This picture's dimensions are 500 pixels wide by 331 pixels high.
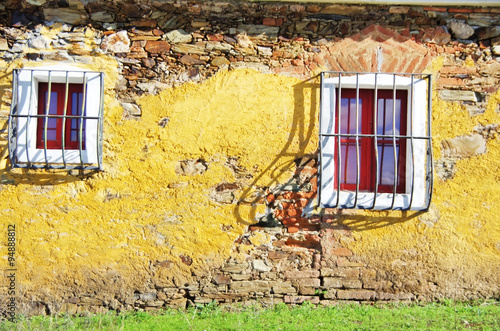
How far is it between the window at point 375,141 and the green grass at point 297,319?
0.96m

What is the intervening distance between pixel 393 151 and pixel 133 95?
2620mm

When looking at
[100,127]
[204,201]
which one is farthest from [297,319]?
[100,127]

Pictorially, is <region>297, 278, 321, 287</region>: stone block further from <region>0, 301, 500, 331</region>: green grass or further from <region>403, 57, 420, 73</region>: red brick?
<region>403, 57, 420, 73</region>: red brick

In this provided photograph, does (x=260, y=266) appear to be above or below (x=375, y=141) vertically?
below

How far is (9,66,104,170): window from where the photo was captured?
4344 millimetres

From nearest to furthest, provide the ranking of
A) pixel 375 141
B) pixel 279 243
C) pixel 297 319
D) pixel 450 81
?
pixel 297 319 < pixel 375 141 < pixel 279 243 < pixel 450 81

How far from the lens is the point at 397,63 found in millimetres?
4508

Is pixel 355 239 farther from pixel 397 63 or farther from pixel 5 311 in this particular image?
pixel 5 311

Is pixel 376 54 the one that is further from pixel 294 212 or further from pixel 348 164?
pixel 294 212

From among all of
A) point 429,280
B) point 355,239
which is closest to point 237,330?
point 355,239

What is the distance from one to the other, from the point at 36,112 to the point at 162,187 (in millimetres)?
1451

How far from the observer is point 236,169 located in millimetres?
4445

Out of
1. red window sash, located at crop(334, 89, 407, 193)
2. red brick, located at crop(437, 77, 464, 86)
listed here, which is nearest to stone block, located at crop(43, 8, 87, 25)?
red window sash, located at crop(334, 89, 407, 193)

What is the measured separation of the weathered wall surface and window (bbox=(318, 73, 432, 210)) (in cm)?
12
